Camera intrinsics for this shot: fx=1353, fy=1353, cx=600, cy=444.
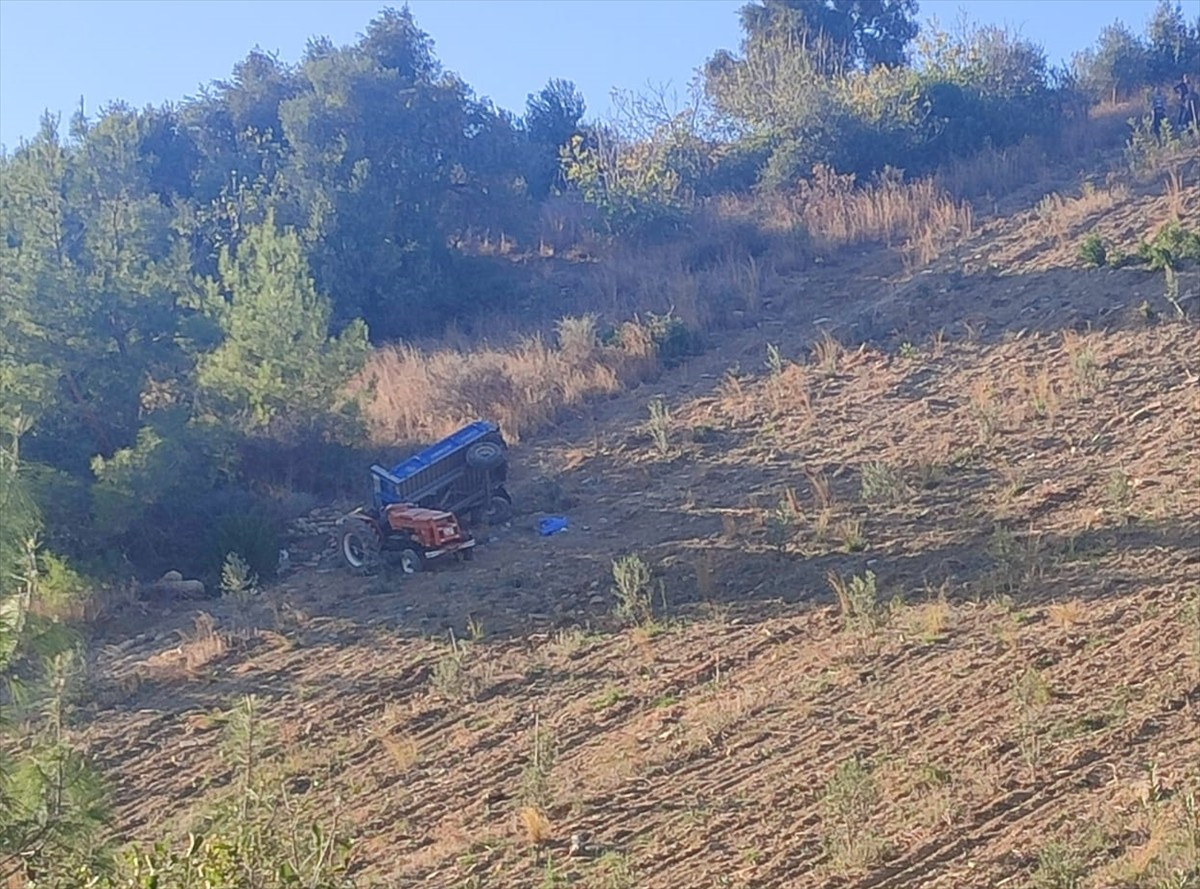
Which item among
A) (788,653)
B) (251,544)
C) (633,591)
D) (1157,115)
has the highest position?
(1157,115)

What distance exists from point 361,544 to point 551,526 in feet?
5.38

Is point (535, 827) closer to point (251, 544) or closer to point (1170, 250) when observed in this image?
point (251, 544)

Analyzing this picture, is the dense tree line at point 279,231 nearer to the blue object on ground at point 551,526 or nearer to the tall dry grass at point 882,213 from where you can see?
the tall dry grass at point 882,213

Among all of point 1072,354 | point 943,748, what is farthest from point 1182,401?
point 943,748

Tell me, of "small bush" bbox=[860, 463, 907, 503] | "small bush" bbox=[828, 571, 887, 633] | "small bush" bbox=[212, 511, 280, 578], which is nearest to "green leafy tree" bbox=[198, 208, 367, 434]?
"small bush" bbox=[212, 511, 280, 578]

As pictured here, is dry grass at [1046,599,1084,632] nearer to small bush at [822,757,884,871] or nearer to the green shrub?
small bush at [822,757,884,871]

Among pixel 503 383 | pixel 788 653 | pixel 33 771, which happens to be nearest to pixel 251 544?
pixel 503 383

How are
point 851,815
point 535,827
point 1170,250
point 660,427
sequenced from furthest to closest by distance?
point 1170,250, point 660,427, point 535,827, point 851,815

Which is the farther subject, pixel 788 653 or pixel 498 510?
pixel 498 510

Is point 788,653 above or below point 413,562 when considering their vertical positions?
below

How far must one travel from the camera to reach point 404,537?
11.4 m

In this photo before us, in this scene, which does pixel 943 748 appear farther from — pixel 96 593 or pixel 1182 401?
pixel 96 593

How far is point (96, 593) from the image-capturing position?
1151 cm

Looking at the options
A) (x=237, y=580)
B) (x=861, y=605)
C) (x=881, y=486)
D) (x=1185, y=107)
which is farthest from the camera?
(x=1185, y=107)
